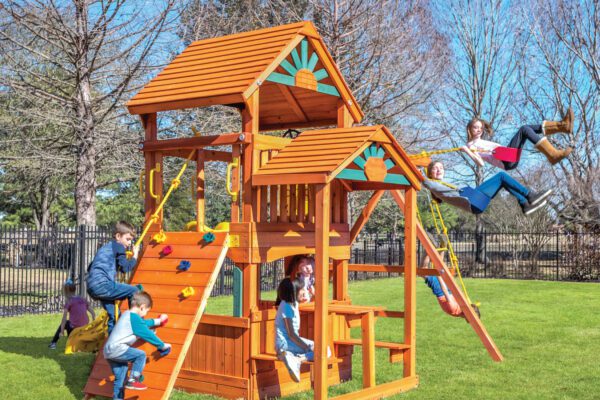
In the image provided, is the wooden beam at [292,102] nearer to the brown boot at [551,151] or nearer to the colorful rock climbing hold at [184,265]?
the colorful rock climbing hold at [184,265]

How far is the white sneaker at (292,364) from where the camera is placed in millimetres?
7340

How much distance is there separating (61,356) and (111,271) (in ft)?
10.4

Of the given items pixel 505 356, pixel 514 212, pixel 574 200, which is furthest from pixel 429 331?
pixel 514 212

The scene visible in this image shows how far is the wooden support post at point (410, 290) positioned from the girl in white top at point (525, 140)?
38.7 inches

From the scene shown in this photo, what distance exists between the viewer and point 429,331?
13.5 m

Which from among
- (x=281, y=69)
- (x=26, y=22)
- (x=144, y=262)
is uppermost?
(x=26, y=22)

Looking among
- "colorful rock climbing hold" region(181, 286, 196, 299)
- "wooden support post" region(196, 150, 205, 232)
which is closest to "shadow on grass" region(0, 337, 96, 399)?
"colorful rock climbing hold" region(181, 286, 196, 299)

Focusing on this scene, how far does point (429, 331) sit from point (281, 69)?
22.4ft

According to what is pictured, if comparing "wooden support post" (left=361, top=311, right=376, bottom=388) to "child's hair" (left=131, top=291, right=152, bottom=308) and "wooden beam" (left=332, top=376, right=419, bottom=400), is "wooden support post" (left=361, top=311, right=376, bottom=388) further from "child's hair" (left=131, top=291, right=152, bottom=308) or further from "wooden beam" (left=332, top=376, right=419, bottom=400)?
"child's hair" (left=131, top=291, right=152, bottom=308)

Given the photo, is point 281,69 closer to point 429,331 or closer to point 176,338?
point 176,338

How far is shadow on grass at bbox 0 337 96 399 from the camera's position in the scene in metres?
8.93

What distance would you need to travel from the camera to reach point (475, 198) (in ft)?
30.1

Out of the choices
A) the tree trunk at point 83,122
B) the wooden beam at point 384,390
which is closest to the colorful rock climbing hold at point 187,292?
the wooden beam at point 384,390

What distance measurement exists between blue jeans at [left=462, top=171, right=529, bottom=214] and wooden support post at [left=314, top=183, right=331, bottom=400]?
2.69 metres
